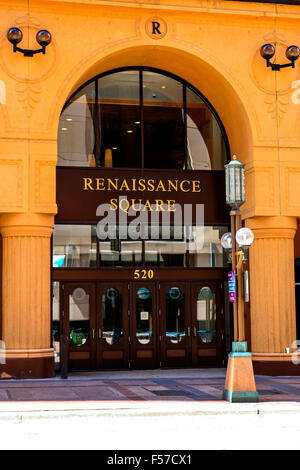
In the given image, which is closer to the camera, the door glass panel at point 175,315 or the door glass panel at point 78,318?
the door glass panel at point 78,318

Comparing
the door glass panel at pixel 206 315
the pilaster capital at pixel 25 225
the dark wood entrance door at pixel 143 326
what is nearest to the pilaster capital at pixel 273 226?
the door glass panel at pixel 206 315

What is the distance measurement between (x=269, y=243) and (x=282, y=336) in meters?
2.64

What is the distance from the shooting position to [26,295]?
18094 mm

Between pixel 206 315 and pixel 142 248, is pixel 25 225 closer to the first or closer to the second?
pixel 142 248

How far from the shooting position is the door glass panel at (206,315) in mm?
20953

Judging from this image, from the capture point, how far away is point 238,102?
65.8ft

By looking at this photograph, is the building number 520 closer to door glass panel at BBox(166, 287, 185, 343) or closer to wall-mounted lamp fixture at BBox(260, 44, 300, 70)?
door glass panel at BBox(166, 287, 185, 343)

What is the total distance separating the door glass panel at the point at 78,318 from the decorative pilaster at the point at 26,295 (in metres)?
1.57

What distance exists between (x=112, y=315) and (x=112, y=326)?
32cm

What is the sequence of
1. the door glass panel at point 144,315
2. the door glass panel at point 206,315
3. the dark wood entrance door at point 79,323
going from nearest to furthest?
the dark wood entrance door at point 79,323
the door glass panel at point 144,315
the door glass panel at point 206,315

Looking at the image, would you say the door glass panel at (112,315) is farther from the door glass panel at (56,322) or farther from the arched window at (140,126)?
the arched window at (140,126)

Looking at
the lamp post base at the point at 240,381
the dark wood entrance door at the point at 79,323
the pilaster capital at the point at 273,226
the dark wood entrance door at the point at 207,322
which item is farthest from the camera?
the dark wood entrance door at the point at 207,322
